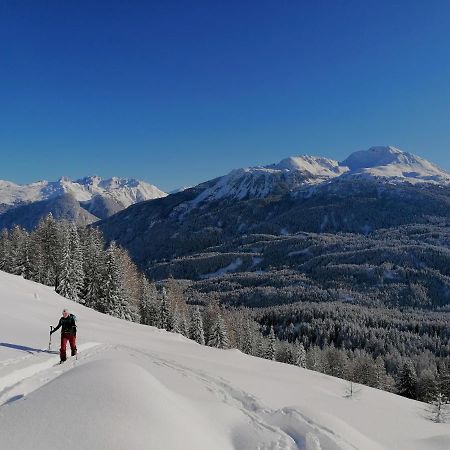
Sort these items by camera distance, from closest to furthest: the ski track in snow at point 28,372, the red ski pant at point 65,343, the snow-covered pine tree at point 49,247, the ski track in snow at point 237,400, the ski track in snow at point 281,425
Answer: the ski track in snow at point 281,425, the ski track in snow at point 237,400, the ski track in snow at point 28,372, the red ski pant at point 65,343, the snow-covered pine tree at point 49,247

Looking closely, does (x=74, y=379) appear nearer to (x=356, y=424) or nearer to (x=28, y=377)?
(x=28, y=377)

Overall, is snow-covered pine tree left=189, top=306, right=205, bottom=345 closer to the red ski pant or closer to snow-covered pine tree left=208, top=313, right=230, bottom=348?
snow-covered pine tree left=208, top=313, right=230, bottom=348

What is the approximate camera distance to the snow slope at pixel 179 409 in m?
8.27

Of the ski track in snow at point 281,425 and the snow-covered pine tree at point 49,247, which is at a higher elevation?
the snow-covered pine tree at point 49,247

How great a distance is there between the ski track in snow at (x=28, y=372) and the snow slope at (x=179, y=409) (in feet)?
0.13

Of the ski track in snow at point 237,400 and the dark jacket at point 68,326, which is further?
the dark jacket at point 68,326

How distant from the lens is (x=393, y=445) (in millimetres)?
11320

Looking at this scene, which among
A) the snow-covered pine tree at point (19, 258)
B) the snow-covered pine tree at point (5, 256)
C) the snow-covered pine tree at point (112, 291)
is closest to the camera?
the snow-covered pine tree at point (112, 291)

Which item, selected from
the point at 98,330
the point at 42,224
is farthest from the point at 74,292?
the point at 98,330

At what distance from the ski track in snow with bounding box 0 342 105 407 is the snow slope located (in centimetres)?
4

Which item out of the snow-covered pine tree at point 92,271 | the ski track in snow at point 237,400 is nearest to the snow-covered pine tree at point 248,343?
the snow-covered pine tree at point 92,271

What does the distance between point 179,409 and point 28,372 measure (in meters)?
7.34

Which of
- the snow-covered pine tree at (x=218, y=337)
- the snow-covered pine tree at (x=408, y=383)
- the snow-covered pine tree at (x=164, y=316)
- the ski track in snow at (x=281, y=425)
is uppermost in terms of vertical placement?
the ski track in snow at (x=281, y=425)

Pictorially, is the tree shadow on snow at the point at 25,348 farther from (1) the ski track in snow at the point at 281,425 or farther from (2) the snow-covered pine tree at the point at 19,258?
(2) the snow-covered pine tree at the point at 19,258
